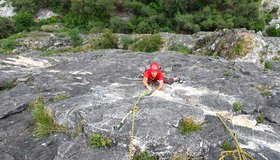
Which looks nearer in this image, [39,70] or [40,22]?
[39,70]

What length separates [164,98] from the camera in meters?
11.8

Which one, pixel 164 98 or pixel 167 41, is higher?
pixel 164 98

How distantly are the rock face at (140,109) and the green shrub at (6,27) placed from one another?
91.2 ft

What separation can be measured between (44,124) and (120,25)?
113 feet

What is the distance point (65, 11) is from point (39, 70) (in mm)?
33665

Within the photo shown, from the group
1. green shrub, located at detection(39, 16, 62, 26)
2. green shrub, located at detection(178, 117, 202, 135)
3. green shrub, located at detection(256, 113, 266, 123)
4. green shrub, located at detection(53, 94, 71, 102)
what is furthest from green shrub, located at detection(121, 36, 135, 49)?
green shrub, located at detection(178, 117, 202, 135)

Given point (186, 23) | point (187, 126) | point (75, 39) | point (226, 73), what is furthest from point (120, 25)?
point (187, 126)

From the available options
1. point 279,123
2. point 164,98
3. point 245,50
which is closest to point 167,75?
point 164,98

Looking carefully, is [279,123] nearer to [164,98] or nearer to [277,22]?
[164,98]

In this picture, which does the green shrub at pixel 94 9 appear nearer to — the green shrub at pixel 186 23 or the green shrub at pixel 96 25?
the green shrub at pixel 96 25

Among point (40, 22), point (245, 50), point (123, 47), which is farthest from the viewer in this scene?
point (40, 22)

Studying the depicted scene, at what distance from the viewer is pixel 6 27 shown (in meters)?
42.9

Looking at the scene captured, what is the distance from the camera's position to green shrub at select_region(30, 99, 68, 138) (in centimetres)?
999

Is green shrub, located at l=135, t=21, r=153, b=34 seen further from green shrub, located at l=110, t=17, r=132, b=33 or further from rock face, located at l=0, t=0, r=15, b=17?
rock face, located at l=0, t=0, r=15, b=17
